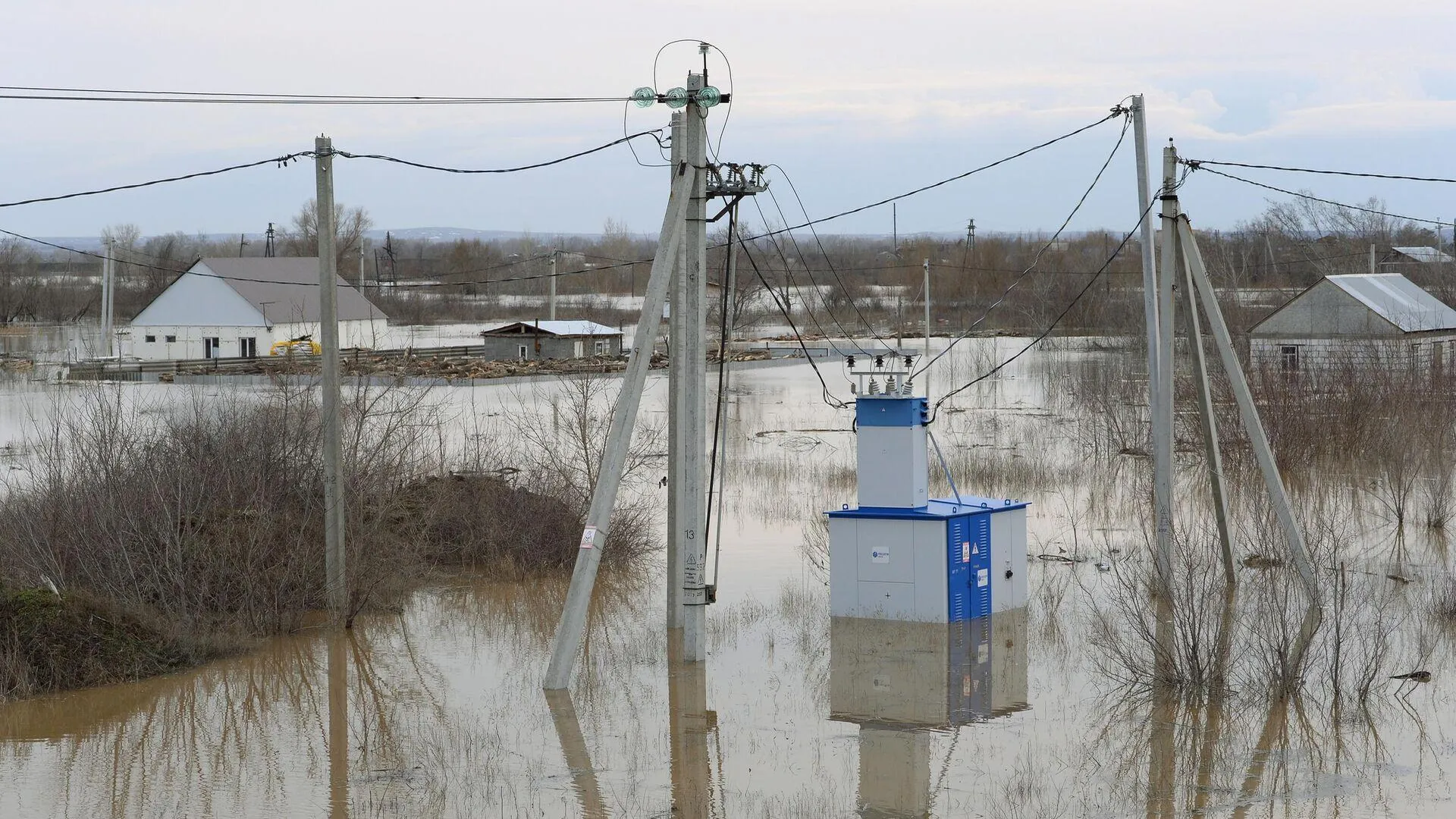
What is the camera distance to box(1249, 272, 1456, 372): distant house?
1702 inches

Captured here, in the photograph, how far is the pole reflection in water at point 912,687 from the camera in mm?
10516

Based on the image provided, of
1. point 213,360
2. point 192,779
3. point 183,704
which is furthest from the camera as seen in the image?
point 213,360

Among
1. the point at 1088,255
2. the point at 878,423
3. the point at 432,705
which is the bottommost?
the point at 432,705

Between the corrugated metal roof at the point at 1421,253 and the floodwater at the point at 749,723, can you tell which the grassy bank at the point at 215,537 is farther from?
the corrugated metal roof at the point at 1421,253

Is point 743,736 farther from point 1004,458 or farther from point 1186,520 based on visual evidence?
point 1004,458

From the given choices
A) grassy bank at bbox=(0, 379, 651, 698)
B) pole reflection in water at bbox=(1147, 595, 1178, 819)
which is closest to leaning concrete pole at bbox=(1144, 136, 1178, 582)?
pole reflection in water at bbox=(1147, 595, 1178, 819)

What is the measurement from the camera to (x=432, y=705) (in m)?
13.1

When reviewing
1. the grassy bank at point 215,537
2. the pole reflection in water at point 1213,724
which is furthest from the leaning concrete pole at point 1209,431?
the grassy bank at point 215,537

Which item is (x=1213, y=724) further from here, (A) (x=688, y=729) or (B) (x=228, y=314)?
(B) (x=228, y=314)

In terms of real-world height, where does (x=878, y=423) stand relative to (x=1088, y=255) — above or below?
below

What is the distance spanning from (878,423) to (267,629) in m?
7.04

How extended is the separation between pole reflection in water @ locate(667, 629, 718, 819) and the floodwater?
0.04 meters

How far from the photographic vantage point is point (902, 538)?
15.4 m

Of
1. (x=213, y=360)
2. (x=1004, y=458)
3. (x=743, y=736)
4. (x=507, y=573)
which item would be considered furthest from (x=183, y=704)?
(x=213, y=360)
